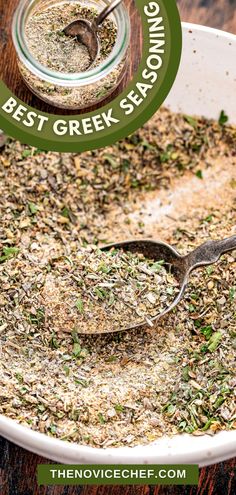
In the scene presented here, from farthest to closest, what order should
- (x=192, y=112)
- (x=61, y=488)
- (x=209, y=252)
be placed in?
(x=192, y=112), (x=61, y=488), (x=209, y=252)

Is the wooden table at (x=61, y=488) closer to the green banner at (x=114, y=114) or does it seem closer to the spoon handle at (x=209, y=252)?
the spoon handle at (x=209, y=252)

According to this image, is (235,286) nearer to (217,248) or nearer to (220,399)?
(217,248)

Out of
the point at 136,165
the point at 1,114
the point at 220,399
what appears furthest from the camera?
the point at 136,165

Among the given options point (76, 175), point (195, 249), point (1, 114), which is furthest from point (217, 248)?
point (1, 114)

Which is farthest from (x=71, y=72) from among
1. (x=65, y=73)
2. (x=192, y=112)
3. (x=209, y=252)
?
(x=209, y=252)

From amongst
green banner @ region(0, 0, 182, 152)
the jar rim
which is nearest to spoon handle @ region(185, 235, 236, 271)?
green banner @ region(0, 0, 182, 152)

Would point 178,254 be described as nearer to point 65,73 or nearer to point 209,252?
point 209,252
